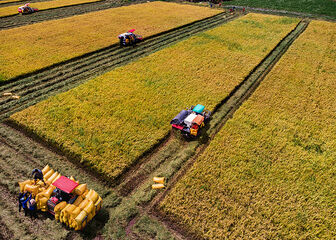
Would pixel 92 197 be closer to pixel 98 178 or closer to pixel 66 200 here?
pixel 66 200

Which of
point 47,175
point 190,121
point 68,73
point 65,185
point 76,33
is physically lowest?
point 47,175

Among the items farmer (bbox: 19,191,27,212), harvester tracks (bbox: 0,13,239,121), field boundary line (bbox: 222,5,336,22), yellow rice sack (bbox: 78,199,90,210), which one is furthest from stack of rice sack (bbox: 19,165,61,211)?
field boundary line (bbox: 222,5,336,22)

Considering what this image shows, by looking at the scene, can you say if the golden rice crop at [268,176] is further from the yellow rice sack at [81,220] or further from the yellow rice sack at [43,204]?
the yellow rice sack at [43,204]

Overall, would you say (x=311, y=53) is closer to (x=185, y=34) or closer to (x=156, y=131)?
(x=185, y=34)

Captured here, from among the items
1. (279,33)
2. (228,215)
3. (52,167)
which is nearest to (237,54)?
(279,33)

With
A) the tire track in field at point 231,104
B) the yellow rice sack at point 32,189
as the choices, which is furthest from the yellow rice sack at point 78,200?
the tire track in field at point 231,104

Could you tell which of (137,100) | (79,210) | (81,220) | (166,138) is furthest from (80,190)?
(137,100)

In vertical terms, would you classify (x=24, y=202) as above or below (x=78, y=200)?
below

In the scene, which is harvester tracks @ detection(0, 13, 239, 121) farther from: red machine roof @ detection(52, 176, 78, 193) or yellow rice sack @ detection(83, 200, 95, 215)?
yellow rice sack @ detection(83, 200, 95, 215)
